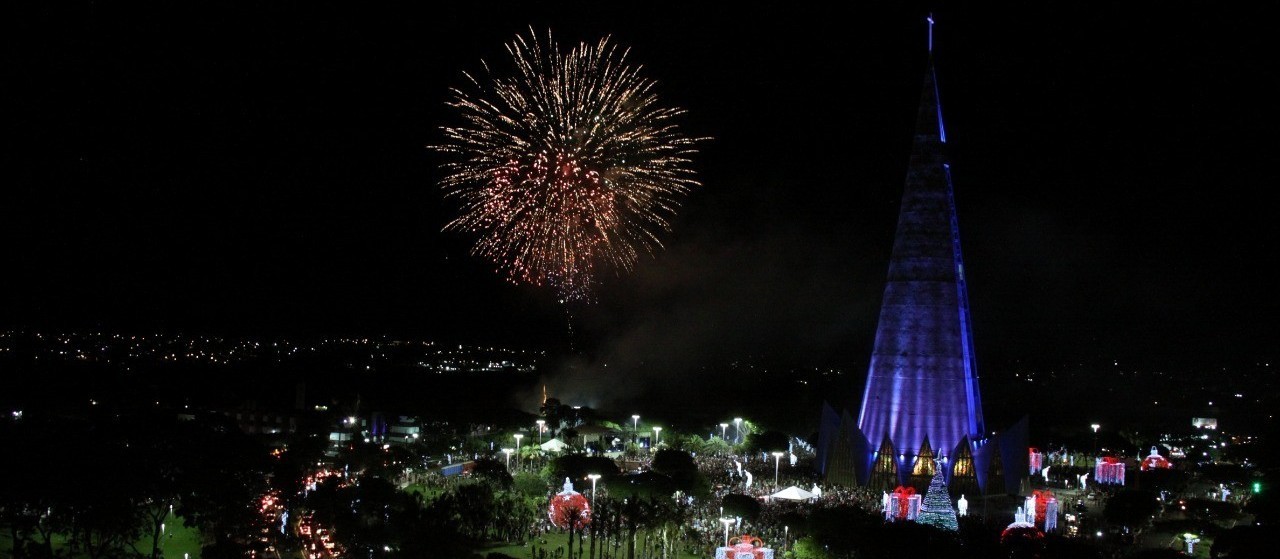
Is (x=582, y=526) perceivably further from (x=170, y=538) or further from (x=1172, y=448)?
(x=1172, y=448)

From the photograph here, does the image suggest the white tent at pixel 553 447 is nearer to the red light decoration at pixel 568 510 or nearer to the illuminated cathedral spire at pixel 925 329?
the illuminated cathedral spire at pixel 925 329

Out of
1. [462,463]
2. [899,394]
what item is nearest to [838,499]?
[899,394]

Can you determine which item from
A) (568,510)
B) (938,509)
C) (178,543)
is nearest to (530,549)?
(568,510)

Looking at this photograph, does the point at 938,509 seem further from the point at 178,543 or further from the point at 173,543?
the point at 173,543

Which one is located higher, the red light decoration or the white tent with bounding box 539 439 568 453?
the white tent with bounding box 539 439 568 453

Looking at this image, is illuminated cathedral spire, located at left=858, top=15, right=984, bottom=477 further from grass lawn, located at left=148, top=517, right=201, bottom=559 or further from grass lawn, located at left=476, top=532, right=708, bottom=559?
grass lawn, located at left=148, top=517, right=201, bottom=559

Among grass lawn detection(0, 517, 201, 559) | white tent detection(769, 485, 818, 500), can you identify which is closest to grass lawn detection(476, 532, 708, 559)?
white tent detection(769, 485, 818, 500)
